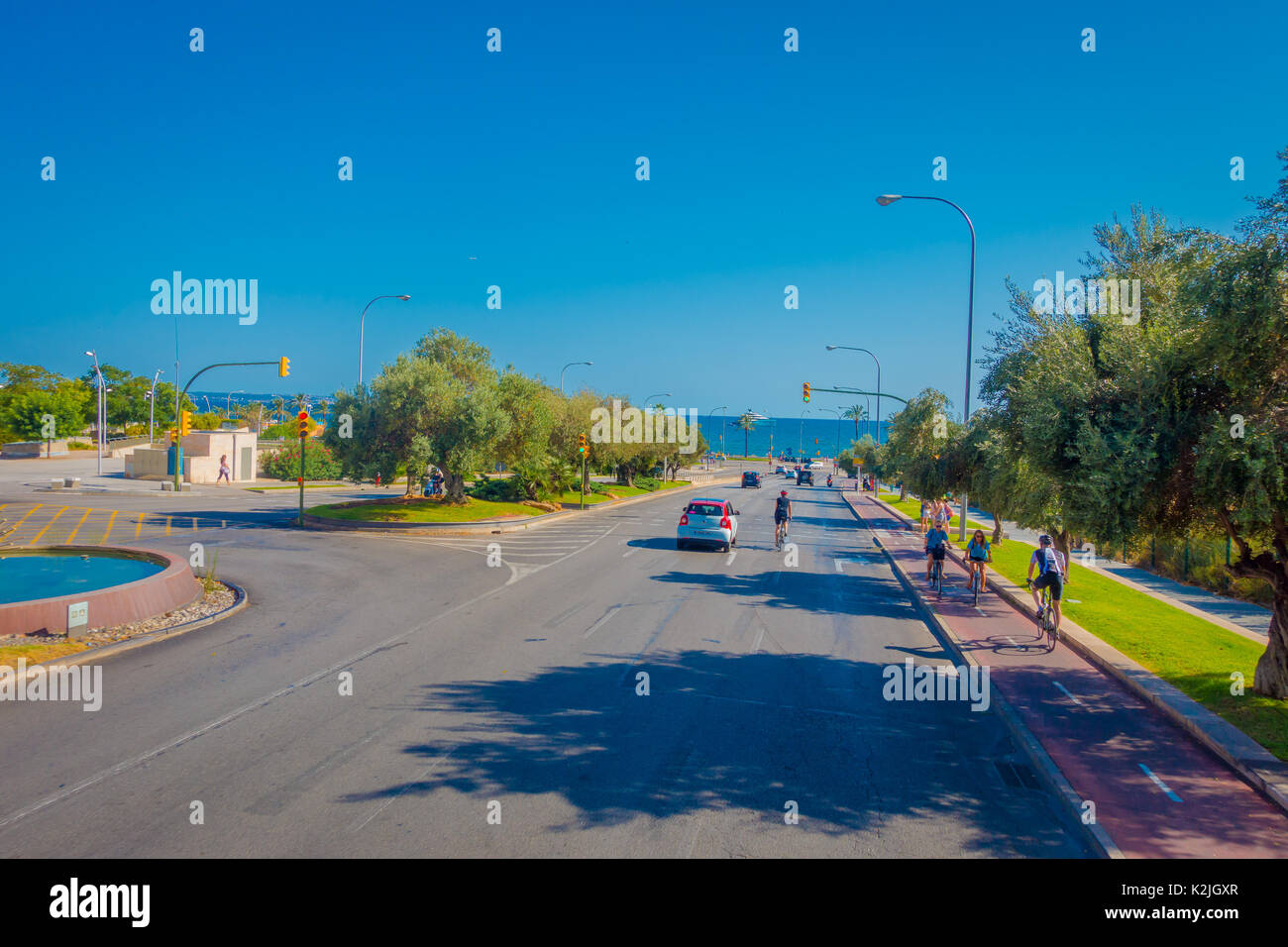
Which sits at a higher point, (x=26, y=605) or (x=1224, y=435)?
(x=1224, y=435)

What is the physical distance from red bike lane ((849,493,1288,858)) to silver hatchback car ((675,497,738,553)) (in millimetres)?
11882

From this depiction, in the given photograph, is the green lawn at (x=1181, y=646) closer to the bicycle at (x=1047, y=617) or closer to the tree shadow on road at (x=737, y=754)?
the bicycle at (x=1047, y=617)

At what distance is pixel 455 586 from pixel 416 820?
11.5m

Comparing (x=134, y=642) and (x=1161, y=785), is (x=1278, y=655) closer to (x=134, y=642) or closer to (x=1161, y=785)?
(x=1161, y=785)

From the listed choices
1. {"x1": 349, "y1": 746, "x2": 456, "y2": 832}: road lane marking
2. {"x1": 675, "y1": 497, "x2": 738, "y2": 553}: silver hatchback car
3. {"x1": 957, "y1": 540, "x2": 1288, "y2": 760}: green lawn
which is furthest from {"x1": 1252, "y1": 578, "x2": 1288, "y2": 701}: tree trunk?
{"x1": 675, "y1": 497, "x2": 738, "y2": 553}: silver hatchback car

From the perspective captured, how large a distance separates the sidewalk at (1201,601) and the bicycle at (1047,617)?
132 inches

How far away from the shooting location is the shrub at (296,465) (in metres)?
53.2

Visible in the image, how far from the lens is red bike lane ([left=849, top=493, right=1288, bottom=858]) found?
6.36m

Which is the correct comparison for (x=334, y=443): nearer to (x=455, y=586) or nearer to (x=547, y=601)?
(x=455, y=586)

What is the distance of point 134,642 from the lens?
1173 cm

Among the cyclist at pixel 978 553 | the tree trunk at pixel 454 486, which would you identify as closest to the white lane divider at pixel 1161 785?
the cyclist at pixel 978 553

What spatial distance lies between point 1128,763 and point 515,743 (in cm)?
619

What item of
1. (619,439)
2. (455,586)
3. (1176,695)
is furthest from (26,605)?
(619,439)

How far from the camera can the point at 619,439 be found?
50.9 m
